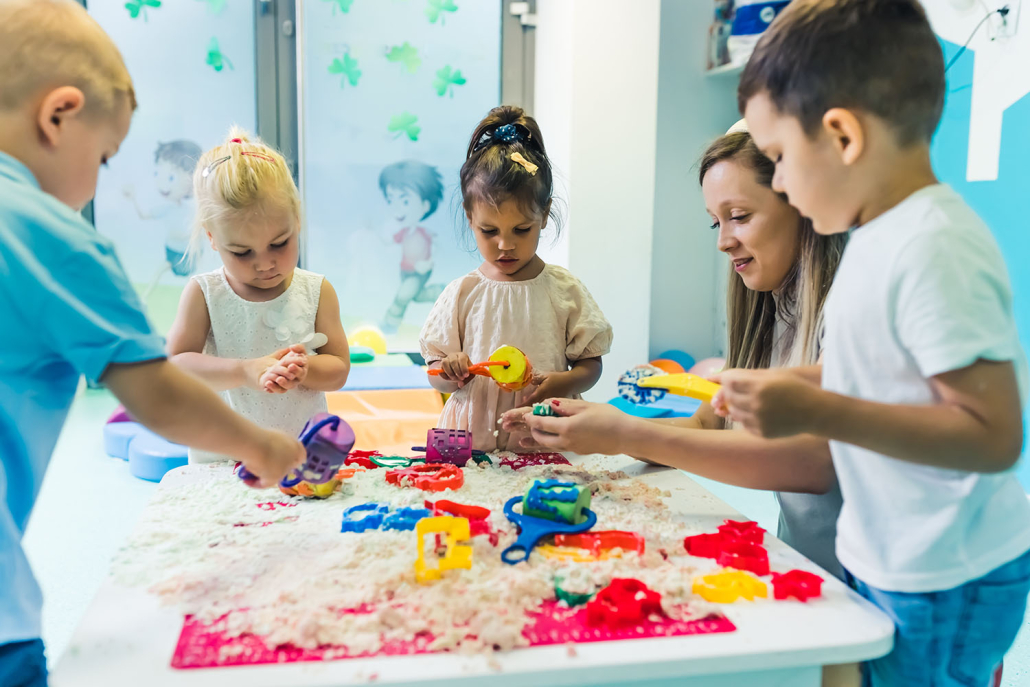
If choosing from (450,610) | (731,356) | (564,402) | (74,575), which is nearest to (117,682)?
(450,610)

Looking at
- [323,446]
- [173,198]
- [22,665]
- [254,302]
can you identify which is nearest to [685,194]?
[173,198]

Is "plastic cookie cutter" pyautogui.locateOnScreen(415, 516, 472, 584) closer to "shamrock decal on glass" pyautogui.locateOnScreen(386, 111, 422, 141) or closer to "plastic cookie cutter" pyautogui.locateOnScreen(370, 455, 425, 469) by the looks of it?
"plastic cookie cutter" pyautogui.locateOnScreen(370, 455, 425, 469)

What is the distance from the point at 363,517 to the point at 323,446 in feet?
0.35

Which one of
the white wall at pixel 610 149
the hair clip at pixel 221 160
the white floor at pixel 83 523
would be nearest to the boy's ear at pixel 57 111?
the hair clip at pixel 221 160

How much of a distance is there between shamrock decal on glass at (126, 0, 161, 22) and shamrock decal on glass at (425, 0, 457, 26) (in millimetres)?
1033

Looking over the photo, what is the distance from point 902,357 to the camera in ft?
1.99

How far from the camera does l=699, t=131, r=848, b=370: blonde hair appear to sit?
0.97 m

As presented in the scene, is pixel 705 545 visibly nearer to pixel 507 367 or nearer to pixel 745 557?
pixel 745 557

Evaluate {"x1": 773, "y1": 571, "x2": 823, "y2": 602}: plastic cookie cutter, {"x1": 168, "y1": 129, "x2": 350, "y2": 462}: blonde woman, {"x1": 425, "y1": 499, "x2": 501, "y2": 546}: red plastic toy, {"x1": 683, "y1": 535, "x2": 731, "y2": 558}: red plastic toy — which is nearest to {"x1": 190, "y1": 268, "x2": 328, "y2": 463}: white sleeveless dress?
{"x1": 168, "y1": 129, "x2": 350, "y2": 462}: blonde woman

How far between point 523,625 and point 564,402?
41 cm

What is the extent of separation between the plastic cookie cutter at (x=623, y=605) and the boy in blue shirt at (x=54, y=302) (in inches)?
12.3

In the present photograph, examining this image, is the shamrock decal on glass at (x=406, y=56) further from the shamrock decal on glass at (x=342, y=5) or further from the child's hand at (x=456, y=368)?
the child's hand at (x=456, y=368)

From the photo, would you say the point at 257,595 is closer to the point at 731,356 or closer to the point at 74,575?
the point at 731,356

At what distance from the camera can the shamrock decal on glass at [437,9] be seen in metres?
3.19
